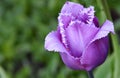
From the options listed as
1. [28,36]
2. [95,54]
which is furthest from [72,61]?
[28,36]

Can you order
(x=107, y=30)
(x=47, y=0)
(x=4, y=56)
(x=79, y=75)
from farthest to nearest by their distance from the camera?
(x=47, y=0) → (x=4, y=56) → (x=79, y=75) → (x=107, y=30)

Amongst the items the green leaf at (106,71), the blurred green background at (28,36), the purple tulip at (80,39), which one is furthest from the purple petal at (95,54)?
the blurred green background at (28,36)

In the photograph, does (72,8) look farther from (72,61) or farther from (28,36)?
(28,36)

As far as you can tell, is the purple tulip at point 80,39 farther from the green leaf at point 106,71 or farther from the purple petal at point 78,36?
the green leaf at point 106,71

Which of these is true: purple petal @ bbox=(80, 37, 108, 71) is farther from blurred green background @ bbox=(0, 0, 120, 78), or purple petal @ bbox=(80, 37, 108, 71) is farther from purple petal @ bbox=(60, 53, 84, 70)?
blurred green background @ bbox=(0, 0, 120, 78)

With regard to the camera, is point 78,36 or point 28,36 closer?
point 78,36

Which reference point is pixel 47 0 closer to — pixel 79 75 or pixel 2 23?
pixel 2 23

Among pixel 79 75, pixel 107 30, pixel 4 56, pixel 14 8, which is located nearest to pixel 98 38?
pixel 107 30
